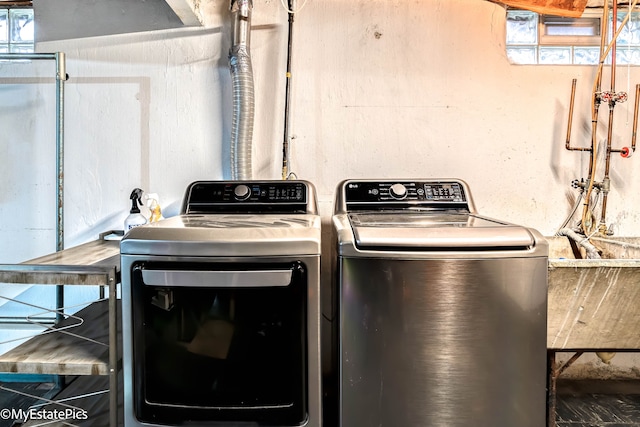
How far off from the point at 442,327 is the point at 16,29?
103 inches

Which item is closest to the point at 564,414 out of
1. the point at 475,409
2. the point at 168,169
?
the point at 475,409

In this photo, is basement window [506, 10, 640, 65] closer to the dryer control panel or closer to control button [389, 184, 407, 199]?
the dryer control panel

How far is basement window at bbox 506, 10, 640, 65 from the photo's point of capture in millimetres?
2000

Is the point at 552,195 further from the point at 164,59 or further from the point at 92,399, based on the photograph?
the point at 92,399

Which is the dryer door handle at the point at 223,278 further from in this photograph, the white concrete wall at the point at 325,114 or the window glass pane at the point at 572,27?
the window glass pane at the point at 572,27

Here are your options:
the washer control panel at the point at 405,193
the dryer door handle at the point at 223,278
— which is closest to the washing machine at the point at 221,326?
the dryer door handle at the point at 223,278

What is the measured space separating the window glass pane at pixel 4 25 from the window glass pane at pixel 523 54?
2722 mm

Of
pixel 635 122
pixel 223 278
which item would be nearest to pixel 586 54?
pixel 635 122

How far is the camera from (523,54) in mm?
2008

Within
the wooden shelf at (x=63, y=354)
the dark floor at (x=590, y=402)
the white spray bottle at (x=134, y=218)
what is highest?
the white spray bottle at (x=134, y=218)

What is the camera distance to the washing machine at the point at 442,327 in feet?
3.64

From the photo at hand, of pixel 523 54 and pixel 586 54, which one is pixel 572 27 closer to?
pixel 586 54

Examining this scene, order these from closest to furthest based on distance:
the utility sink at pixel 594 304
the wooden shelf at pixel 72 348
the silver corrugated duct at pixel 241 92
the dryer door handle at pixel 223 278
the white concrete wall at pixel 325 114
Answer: the dryer door handle at pixel 223 278
the wooden shelf at pixel 72 348
the utility sink at pixel 594 304
the silver corrugated duct at pixel 241 92
the white concrete wall at pixel 325 114

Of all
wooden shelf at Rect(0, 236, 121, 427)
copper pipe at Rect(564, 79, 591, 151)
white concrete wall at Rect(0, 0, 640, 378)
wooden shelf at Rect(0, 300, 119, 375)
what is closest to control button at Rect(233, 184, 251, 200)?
white concrete wall at Rect(0, 0, 640, 378)
